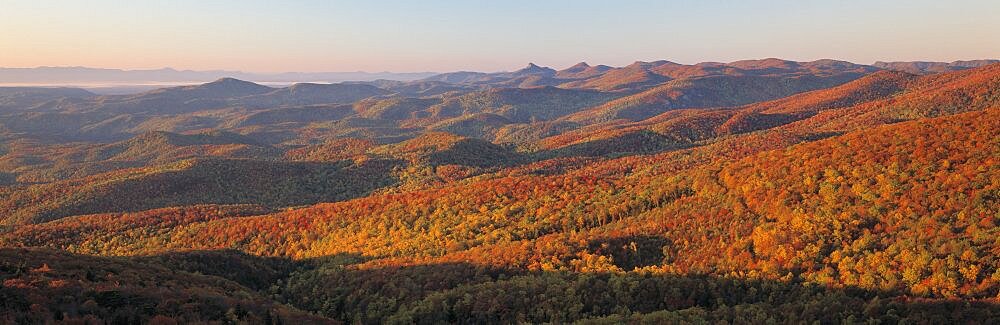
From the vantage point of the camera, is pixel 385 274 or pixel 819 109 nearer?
pixel 385 274

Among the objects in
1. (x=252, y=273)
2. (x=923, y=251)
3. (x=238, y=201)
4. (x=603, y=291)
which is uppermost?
(x=923, y=251)

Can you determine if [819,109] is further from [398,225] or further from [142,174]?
[142,174]

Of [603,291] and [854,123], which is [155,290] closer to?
[603,291]

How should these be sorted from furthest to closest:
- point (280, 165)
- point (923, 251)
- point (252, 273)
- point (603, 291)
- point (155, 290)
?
point (280, 165) < point (252, 273) < point (603, 291) < point (155, 290) < point (923, 251)

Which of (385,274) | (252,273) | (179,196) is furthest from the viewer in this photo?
(179,196)

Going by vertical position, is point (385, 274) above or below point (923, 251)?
below

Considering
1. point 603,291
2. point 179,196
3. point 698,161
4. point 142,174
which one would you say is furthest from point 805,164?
point 142,174

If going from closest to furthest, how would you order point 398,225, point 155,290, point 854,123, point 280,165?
1. point 155,290
2. point 398,225
3. point 854,123
4. point 280,165

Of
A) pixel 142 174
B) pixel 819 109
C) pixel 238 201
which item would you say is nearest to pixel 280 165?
pixel 238 201

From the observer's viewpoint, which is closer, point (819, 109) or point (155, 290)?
point (155, 290)
